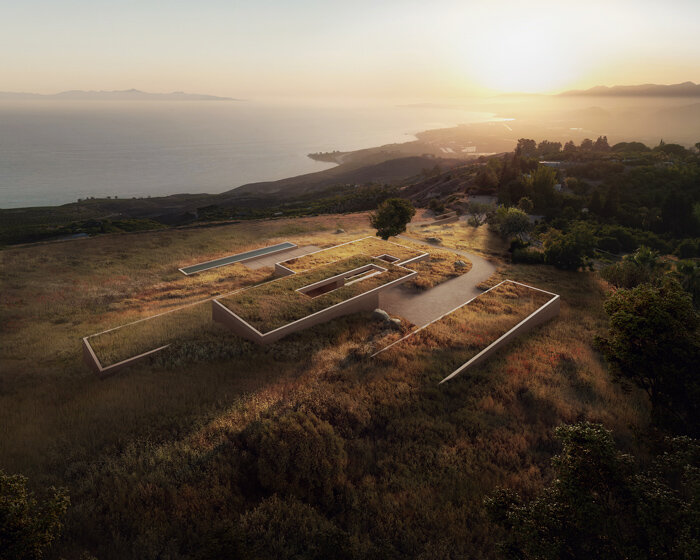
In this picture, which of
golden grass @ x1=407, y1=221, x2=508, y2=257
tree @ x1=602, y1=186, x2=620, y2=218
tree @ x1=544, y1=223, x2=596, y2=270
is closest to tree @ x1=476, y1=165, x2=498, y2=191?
tree @ x1=602, y1=186, x2=620, y2=218

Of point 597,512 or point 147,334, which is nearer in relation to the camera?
point 597,512

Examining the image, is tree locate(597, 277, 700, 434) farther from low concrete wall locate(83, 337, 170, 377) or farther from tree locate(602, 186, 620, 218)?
tree locate(602, 186, 620, 218)

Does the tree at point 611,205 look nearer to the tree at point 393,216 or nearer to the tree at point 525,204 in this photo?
the tree at point 525,204

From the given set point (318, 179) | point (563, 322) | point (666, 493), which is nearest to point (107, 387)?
point (666, 493)

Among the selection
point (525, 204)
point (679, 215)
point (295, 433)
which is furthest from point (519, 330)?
point (679, 215)

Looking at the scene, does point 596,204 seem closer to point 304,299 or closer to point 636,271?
point 636,271

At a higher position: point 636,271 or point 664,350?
point 664,350

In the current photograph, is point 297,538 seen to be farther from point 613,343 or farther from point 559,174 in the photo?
point 559,174

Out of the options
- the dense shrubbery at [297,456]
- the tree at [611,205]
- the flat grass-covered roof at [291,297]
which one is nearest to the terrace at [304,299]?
the flat grass-covered roof at [291,297]
